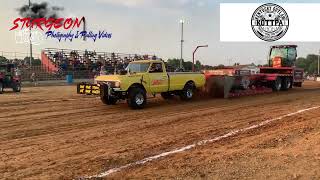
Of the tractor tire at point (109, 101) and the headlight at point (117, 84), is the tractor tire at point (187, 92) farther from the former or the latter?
the headlight at point (117, 84)

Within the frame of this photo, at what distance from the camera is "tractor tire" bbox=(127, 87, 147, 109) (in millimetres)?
15414

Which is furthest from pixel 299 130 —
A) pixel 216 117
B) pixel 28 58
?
pixel 28 58

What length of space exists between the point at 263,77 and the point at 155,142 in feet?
49.2

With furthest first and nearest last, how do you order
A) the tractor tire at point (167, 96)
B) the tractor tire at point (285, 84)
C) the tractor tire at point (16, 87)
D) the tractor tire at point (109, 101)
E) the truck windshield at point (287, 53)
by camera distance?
the tractor tire at point (16, 87), the truck windshield at point (287, 53), the tractor tire at point (285, 84), the tractor tire at point (167, 96), the tractor tire at point (109, 101)

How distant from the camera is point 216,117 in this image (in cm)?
1345

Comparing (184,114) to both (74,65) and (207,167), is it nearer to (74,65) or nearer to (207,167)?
(207,167)

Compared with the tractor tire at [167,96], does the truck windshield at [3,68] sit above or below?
above

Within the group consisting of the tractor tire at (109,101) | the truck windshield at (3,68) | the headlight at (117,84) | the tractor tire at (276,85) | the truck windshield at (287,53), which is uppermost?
the truck windshield at (287,53)

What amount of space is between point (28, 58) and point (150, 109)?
3211 cm

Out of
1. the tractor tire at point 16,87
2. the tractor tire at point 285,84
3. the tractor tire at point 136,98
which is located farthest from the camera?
the tractor tire at point 16,87

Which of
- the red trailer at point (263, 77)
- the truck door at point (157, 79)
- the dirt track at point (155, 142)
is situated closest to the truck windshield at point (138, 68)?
the truck door at point (157, 79)

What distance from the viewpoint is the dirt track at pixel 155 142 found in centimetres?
711

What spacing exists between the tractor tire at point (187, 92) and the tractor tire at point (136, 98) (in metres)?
2.85

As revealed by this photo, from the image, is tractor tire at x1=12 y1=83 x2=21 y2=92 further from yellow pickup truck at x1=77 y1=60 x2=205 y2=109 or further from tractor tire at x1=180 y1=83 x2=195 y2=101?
tractor tire at x1=180 y1=83 x2=195 y2=101
